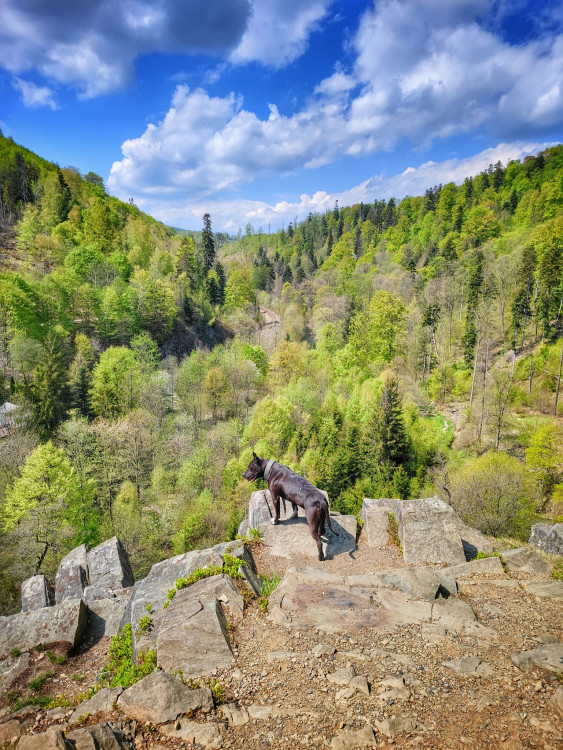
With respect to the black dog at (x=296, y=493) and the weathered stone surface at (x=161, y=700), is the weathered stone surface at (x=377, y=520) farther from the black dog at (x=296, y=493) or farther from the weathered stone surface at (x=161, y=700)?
the weathered stone surface at (x=161, y=700)

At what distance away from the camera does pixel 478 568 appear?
29.4 ft

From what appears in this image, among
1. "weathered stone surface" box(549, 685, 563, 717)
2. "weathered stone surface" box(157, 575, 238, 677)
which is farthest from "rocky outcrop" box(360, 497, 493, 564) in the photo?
"weathered stone surface" box(157, 575, 238, 677)

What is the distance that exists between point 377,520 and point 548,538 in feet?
30.8

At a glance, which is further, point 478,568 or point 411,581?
point 478,568

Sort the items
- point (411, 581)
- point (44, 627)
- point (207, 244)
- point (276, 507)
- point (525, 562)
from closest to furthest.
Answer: point (411, 581), point (525, 562), point (44, 627), point (276, 507), point (207, 244)

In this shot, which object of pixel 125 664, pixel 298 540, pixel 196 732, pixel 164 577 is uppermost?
pixel 196 732

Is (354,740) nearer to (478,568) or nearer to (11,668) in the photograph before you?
(478,568)

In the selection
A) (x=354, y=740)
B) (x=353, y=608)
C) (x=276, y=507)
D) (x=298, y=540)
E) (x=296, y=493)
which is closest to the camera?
(x=354, y=740)

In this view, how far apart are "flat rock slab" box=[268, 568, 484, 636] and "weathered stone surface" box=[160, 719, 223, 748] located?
2283 millimetres

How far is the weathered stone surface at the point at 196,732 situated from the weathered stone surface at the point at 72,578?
34.3ft

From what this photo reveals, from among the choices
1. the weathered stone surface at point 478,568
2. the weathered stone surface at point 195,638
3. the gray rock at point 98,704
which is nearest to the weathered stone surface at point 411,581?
the weathered stone surface at point 478,568

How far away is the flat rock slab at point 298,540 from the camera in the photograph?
10.1 metres

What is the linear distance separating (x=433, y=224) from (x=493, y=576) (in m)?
99.4

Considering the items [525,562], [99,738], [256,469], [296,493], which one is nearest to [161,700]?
[99,738]
